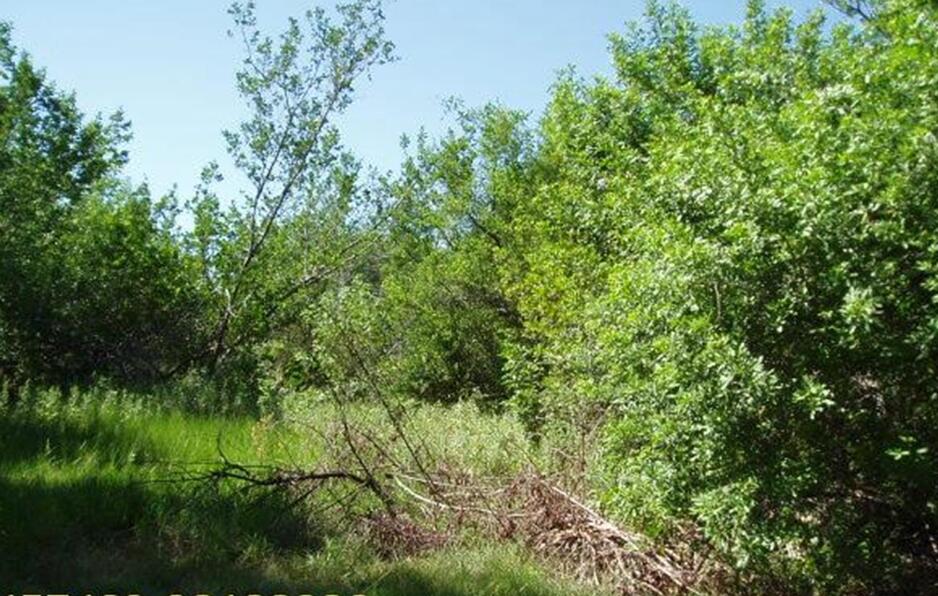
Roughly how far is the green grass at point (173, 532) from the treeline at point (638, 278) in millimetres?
1223

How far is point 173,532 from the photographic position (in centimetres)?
648

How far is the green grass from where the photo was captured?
5.81 m

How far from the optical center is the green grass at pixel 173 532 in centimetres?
581

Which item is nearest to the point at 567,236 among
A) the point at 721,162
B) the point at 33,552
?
the point at 721,162

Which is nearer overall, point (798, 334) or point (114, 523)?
point (798, 334)

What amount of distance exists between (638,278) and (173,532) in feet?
13.6

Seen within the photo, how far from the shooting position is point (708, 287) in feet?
18.7

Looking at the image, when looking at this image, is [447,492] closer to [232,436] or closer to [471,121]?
[232,436]

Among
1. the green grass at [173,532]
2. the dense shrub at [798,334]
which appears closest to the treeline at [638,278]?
the dense shrub at [798,334]

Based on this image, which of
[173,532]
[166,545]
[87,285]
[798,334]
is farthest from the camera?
[87,285]

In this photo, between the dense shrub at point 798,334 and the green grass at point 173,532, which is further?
the green grass at point 173,532

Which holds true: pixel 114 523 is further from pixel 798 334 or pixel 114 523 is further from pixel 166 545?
pixel 798 334

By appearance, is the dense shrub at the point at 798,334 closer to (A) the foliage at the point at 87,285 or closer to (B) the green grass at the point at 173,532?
(B) the green grass at the point at 173,532

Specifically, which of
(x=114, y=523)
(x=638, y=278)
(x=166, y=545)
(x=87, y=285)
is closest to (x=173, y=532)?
(x=166, y=545)
